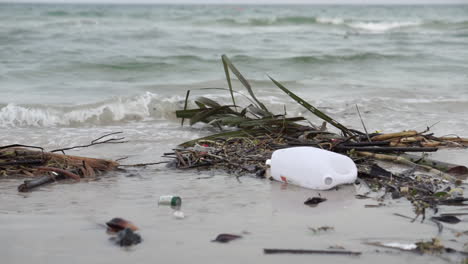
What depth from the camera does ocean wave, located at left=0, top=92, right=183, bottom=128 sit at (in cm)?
609

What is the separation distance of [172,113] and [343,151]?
9.80 feet

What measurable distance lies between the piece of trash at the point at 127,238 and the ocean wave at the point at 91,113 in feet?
12.8

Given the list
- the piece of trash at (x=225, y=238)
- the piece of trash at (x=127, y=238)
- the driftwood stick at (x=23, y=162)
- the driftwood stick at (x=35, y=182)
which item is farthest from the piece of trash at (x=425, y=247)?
the driftwood stick at (x=23, y=162)

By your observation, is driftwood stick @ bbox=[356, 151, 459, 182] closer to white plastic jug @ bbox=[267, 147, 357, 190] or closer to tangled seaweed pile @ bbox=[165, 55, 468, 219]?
tangled seaweed pile @ bbox=[165, 55, 468, 219]

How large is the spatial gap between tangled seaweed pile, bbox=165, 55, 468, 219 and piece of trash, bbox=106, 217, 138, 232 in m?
1.13

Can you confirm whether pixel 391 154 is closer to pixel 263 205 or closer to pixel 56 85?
pixel 263 205

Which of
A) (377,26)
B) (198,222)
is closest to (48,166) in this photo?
(198,222)

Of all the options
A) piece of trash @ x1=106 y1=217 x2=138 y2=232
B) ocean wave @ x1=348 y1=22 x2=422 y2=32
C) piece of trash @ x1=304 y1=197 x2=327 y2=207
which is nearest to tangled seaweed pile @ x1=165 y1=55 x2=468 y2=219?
piece of trash @ x1=304 y1=197 x2=327 y2=207

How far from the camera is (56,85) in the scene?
849cm

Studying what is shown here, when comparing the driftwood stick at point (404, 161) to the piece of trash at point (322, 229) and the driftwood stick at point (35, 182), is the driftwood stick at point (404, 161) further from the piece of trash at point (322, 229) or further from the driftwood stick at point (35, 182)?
the driftwood stick at point (35, 182)

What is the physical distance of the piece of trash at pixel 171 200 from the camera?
2871mm

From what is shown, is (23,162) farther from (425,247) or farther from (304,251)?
(425,247)

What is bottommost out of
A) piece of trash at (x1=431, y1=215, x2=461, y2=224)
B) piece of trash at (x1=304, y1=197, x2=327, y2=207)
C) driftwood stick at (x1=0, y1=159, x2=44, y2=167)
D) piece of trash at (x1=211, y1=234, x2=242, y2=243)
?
driftwood stick at (x1=0, y1=159, x2=44, y2=167)

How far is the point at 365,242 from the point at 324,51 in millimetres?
11738
